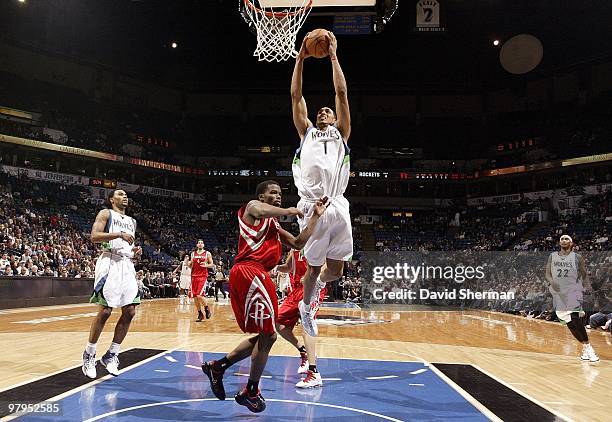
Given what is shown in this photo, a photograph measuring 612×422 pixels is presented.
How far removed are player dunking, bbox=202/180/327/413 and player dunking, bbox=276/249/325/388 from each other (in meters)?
1.21

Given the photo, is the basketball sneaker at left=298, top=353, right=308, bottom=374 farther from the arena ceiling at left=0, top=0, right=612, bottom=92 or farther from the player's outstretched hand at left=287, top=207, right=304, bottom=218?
the arena ceiling at left=0, top=0, right=612, bottom=92

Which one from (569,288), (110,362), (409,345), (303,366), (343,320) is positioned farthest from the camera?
(343,320)

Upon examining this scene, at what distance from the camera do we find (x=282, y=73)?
32.3 metres

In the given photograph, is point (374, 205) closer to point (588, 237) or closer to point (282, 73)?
point (282, 73)

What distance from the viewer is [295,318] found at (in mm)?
5781

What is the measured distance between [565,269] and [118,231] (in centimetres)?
660

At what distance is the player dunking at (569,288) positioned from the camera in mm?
7262

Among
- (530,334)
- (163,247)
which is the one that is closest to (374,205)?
(163,247)

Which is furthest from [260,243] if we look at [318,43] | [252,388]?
[318,43]

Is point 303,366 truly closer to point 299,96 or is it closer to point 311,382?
point 311,382

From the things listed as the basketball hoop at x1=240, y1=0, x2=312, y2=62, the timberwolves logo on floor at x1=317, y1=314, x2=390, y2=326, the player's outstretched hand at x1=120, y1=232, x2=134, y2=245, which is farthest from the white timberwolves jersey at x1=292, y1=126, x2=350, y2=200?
the timberwolves logo on floor at x1=317, y1=314, x2=390, y2=326

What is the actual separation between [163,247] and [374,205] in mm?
14500

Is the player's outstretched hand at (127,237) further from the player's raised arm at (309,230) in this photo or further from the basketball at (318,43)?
the basketball at (318,43)

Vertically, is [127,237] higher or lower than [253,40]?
lower
